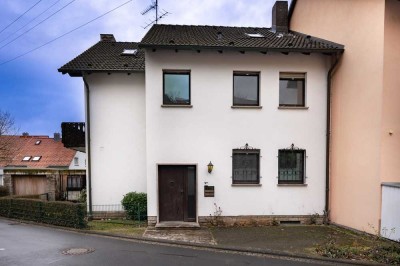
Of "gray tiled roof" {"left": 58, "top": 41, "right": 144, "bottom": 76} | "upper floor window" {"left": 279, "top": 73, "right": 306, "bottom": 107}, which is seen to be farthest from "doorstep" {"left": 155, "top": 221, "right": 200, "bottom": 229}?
"gray tiled roof" {"left": 58, "top": 41, "right": 144, "bottom": 76}

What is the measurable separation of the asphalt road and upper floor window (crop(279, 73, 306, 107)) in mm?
6433

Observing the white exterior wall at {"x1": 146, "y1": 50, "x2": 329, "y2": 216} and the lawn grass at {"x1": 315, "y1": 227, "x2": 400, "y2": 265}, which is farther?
the white exterior wall at {"x1": 146, "y1": 50, "x2": 329, "y2": 216}

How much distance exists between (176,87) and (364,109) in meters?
6.68

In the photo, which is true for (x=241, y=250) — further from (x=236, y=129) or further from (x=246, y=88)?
(x=246, y=88)

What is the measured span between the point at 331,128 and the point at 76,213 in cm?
1026

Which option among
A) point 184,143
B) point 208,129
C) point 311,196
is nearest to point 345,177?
point 311,196

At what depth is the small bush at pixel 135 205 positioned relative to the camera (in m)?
12.7

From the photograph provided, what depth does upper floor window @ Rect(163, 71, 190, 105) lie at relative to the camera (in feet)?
39.6

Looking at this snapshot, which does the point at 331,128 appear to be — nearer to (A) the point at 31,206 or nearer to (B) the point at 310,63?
(B) the point at 310,63

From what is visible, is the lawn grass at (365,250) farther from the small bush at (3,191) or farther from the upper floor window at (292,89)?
the small bush at (3,191)

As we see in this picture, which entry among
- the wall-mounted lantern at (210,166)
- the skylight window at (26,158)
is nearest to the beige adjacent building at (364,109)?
the wall-mounted lantern at (210,166)

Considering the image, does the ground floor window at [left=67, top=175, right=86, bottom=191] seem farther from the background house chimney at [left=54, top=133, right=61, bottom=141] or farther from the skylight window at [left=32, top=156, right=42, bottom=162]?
the background house chimney at [left=54, top=133, right=61, bottom=141]

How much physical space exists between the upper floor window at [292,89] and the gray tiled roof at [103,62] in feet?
19.1

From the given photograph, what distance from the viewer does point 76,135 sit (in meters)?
13.7
